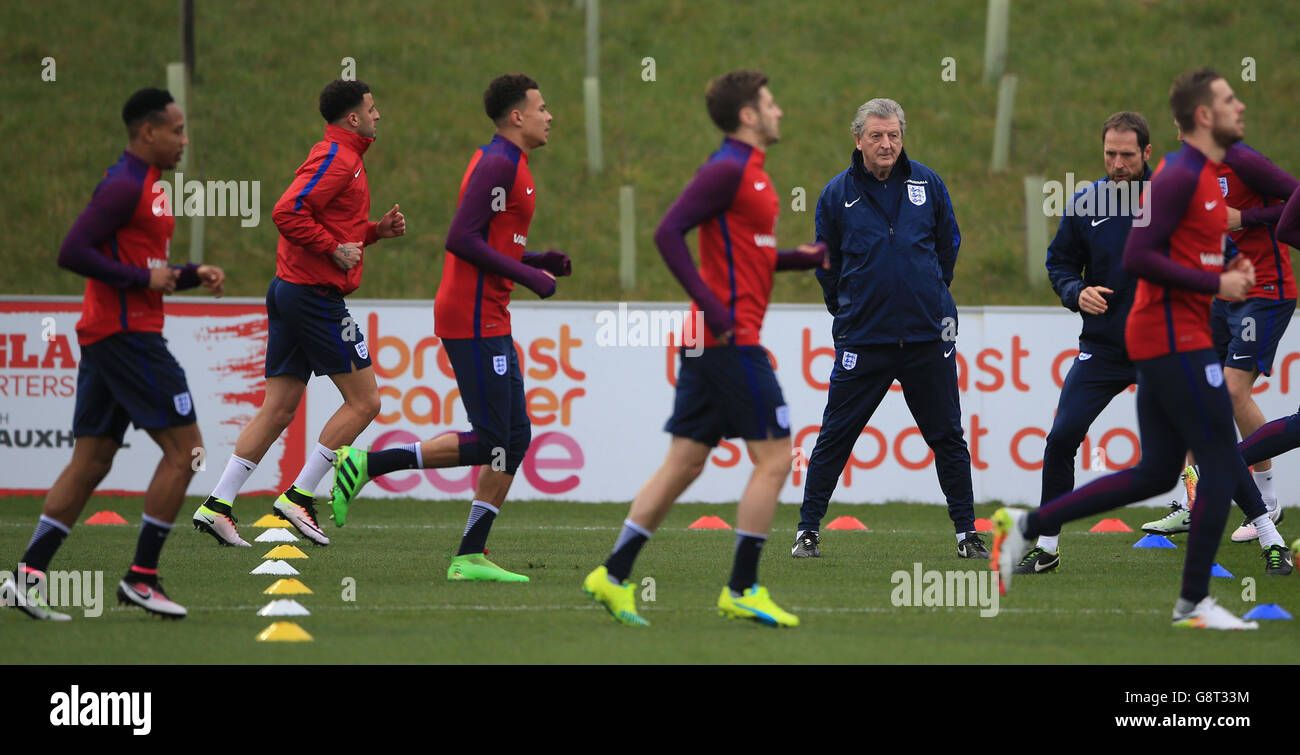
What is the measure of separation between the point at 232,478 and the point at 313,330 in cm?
104

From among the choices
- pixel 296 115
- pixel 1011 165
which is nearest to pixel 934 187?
pixel 1011 165

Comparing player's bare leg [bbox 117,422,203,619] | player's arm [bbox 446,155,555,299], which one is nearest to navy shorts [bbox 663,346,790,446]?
player's arm [bbox 446,155,555,299]

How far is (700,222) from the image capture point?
5961 mm

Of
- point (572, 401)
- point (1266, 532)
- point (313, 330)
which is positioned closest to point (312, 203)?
point (313, 330)

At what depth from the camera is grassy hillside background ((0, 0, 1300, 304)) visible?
1969 cm

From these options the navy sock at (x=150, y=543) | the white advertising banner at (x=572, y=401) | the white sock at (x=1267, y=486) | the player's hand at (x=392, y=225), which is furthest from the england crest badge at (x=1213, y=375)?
the white advertising banner at (x=572, y=401)

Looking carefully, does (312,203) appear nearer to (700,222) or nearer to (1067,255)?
(700,222)

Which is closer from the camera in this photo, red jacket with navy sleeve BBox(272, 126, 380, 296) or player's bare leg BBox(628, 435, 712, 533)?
player's bare leg BBox(628, 435, 712, 533)

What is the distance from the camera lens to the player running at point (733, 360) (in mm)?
5949

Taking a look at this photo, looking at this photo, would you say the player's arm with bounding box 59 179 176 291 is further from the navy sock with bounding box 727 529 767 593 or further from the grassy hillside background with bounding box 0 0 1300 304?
the grassy hillside background with bounding box 0 0 1300 304

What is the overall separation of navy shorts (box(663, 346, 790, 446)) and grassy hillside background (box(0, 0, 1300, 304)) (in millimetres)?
12112

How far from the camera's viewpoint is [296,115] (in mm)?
22516
